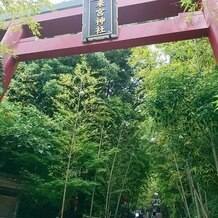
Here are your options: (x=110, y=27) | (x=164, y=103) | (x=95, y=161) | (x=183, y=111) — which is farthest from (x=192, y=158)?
(x=110, y=27)

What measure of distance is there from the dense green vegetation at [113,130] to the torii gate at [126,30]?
2.16 ft

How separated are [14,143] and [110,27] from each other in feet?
12.8

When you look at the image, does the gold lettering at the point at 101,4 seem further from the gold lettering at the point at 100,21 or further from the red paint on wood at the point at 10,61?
the red paint on wood at the point at 10,61

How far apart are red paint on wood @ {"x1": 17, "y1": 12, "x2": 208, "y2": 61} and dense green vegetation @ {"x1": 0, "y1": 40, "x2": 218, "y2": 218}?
65 cm

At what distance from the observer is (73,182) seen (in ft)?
24.6

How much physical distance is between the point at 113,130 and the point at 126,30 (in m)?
5.07

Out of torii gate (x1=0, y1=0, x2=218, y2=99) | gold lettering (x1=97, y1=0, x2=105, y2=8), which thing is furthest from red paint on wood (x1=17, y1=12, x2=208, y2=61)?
gold lettering (x1=97, y1=0, x2=105, y2=8)

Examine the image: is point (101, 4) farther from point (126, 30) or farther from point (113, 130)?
point (113, 130)

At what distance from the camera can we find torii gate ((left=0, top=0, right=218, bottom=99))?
492 centimetres

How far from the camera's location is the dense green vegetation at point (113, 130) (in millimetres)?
5387

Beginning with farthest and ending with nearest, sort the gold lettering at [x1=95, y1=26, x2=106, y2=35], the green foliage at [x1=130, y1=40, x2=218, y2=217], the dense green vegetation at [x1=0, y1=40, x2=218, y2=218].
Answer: the dense green vegetation at [x1=0, y1=40, x2=218, y2=218], the gold lettering at [x1=95, y1=26, x2=106, y2=35], the green foliage at [x1=130, y1=40, x2=218, y2=217]

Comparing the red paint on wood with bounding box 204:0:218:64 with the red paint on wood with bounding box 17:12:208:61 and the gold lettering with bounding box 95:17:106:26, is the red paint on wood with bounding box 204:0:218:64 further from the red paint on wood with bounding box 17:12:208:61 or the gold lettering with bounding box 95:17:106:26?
the gold lettering with bounding box 95:17:106:26

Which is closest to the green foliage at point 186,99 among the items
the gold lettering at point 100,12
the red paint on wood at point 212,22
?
the red paint on wood at point 212,22

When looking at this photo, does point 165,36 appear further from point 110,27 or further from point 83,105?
point 83,105
